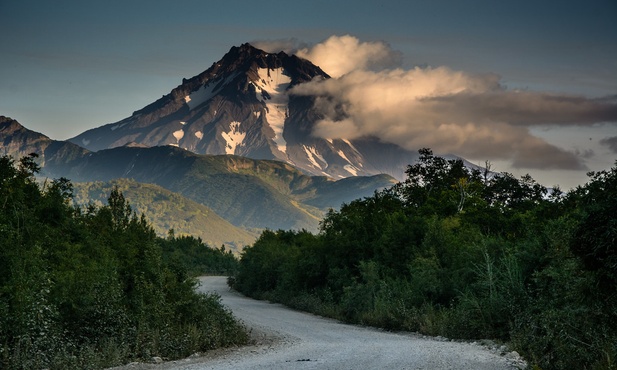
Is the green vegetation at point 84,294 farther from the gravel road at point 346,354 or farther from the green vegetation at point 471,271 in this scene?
the green vegetation at point 471,271

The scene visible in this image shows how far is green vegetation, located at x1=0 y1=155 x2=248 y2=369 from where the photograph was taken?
14852 mm

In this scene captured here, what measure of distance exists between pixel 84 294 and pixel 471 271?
1486 centimetres

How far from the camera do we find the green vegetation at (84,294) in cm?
1485

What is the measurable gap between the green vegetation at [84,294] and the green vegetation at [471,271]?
8.78 metres

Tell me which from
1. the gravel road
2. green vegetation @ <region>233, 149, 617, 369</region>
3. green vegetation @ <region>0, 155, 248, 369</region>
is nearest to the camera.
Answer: green vegetation @ <region>233, 149, 617, 369</region>

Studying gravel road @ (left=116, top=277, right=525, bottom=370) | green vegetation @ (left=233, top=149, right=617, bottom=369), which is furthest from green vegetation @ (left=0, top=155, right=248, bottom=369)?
green vegetation @ (left=233, top=149, right=617, bottom=369)

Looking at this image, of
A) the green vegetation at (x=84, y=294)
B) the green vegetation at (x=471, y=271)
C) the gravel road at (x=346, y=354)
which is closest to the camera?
the green vegetation at (x=471, y=271)

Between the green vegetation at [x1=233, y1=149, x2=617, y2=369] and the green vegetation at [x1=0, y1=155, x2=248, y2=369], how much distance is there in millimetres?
8777

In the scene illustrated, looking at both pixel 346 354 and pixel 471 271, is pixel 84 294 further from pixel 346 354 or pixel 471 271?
pixel 471 271

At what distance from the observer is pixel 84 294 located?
17.7 m

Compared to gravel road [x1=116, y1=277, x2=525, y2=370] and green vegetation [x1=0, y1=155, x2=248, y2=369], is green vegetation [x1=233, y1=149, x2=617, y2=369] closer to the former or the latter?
gravel road [x1=116, y1=277, x2=525, y2=370]

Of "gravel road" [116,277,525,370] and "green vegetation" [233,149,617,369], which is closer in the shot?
"green vegetation" [233,149,617,369]

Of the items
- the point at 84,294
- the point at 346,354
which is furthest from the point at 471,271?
the point at 84,294

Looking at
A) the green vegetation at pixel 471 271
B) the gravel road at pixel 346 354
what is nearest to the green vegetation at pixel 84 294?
the gravel road at pixel 346 354
